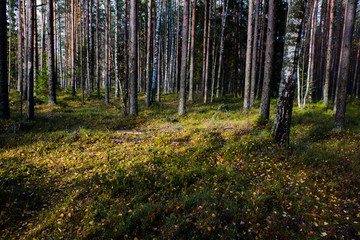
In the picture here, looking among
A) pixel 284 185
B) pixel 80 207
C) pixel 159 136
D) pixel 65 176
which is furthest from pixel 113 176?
pixel 284 185

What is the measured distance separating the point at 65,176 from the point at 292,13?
27.6 feet

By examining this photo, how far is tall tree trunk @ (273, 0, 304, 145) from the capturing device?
5.81 meters

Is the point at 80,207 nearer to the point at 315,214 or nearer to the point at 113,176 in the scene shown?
the point at 113,176

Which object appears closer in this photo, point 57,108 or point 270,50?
point 270,50

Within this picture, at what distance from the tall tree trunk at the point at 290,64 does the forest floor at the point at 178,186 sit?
955 millimetres

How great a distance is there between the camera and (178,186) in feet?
15.2

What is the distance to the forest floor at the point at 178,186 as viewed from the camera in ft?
10.7

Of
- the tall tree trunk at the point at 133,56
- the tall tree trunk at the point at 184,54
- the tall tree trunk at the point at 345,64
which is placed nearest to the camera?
the tall tree trunk at the point at 345,64

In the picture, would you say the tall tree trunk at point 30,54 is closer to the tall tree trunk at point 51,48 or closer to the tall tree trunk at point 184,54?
the tall tree trunk at point 51,48

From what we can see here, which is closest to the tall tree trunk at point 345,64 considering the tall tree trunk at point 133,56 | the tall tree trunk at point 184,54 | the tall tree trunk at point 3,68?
the tall tree trunk at point 184,54

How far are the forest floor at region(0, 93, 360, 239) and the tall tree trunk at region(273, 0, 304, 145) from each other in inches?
37.6

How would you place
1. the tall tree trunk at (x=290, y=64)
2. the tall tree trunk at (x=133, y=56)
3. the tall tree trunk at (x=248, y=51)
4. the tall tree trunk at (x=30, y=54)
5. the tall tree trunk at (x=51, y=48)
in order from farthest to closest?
1. the tall tree trunk at (x=248, y=51)
2. the tall tree trunk at (x=51, y=48)
3. the tall tree trunk at (x=133, y=56)
4. the tall tree trunk at (x=30, y=54)
5. the tall tree trunk at (x=290, y=64)

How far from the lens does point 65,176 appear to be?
5230 mm

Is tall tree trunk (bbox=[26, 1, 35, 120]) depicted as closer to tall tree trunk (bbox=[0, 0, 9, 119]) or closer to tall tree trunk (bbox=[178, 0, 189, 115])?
tall tree trunk (bbox=[0, 0, 9, 119])
